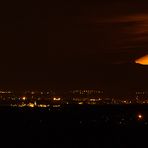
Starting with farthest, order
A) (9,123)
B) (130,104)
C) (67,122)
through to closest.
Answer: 1. (130,104)
2. (67,122)
3. (9,123)

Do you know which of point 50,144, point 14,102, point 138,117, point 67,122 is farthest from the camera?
point 14,102

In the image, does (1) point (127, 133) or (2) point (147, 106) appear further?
(2) point (147, 106)

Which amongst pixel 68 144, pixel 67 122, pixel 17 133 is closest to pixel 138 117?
pixel 67 122

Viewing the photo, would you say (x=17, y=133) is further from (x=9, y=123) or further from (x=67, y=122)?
(x=67, y=122)

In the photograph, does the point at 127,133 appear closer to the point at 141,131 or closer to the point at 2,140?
the point at 141,131

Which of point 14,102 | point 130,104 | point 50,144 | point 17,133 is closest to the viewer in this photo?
point 50,144

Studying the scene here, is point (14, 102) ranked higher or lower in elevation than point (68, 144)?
higher

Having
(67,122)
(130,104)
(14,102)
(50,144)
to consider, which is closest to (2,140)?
(50,144)

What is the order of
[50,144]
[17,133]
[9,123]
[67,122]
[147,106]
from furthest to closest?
1. [147,106]
2. [67,122]
3. [9,123]
4. [17,133]
5. [50,144]

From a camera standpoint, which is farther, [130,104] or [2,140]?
[130,104]
